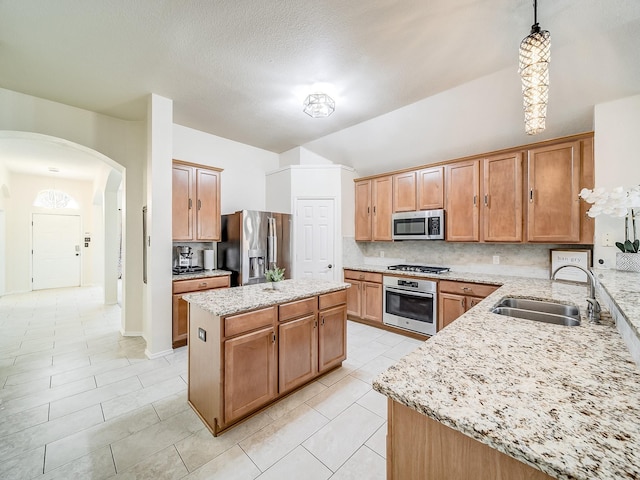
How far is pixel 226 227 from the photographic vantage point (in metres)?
4.17

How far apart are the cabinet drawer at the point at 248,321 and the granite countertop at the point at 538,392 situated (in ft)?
3.97

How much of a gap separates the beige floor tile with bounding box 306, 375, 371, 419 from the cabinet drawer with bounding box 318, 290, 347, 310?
73cm

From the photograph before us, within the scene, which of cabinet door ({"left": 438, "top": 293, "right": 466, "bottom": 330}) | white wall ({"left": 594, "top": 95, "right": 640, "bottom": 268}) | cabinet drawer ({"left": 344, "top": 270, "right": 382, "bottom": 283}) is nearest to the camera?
white wall ({"left": 594, "top": 95, "right": 640, "bottom": 268})

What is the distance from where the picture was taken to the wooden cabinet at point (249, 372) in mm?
1842

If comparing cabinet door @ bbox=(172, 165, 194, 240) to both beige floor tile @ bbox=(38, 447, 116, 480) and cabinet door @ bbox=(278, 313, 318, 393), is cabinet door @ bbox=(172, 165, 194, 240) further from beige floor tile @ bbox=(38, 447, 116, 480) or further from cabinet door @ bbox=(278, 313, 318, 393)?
beige floor tile @ bbox=(38, 447, 116, 480)

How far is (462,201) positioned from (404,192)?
0.82 metres

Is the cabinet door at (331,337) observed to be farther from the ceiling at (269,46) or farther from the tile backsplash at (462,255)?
the ceiling at (269,46)

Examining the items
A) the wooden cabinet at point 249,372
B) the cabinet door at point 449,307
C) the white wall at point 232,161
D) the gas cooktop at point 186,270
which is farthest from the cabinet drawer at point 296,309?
the white wall at point 232,161

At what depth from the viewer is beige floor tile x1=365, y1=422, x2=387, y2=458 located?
1.74m

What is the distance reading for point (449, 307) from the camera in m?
3.34

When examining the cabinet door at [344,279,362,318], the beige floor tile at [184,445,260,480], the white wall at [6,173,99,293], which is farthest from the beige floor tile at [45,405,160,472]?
the white wall at [6,173,99,293]

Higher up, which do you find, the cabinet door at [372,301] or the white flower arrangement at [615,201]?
the white flower arrangement at [615,201]

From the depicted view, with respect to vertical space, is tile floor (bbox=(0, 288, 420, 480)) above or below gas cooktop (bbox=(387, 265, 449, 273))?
below

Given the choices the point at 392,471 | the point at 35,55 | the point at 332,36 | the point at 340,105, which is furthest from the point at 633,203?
the point at 35,55
